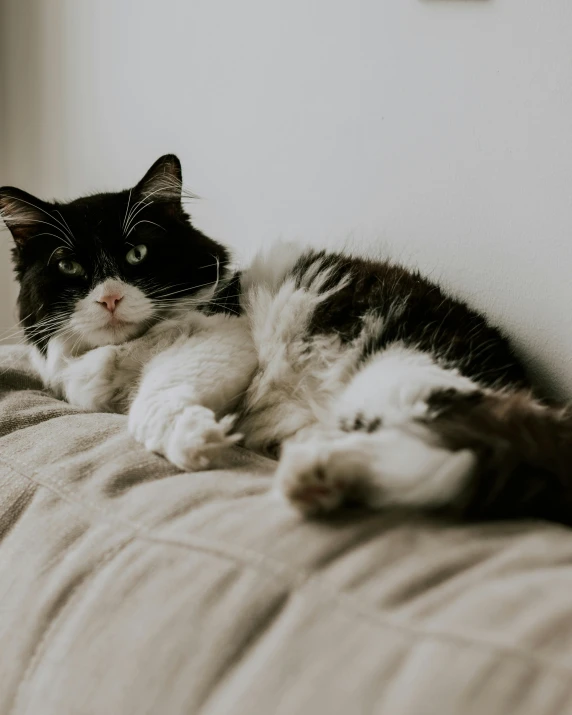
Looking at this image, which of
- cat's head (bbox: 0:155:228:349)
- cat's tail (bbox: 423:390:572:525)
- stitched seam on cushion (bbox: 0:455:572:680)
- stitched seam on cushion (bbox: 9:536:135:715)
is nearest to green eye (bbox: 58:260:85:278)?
cat's head (bbox: 0:155:228:349)

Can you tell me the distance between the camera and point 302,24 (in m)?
1.47

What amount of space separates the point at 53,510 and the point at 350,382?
54cm

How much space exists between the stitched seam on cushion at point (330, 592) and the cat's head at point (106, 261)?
0.55 metres

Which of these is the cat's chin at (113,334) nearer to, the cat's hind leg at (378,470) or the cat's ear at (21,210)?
the cat's ear at (21,210)

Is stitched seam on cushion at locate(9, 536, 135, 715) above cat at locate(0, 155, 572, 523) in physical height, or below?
below

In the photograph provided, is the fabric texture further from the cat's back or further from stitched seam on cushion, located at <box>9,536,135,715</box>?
the cat's back

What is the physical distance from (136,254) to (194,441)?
573mm

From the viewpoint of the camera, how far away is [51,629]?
704mm

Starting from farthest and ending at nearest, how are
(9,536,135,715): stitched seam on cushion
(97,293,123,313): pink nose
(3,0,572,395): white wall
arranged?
1. (97,293,123,313): pink nose
2. (3,0,572,395): white wall
3. (9,536,135,715): stitched seam on cushion

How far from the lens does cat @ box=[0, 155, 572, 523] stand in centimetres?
71

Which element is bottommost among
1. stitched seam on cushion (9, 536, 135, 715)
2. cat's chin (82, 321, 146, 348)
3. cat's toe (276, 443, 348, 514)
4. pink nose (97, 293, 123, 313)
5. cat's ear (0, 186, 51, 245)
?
stitched seam on cushion (9, 536, 135, 715)

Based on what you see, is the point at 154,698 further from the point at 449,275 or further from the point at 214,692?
the point at 449,275

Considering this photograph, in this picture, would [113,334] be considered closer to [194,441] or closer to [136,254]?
[136,254]

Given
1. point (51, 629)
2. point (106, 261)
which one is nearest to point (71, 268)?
point (106, 261)
